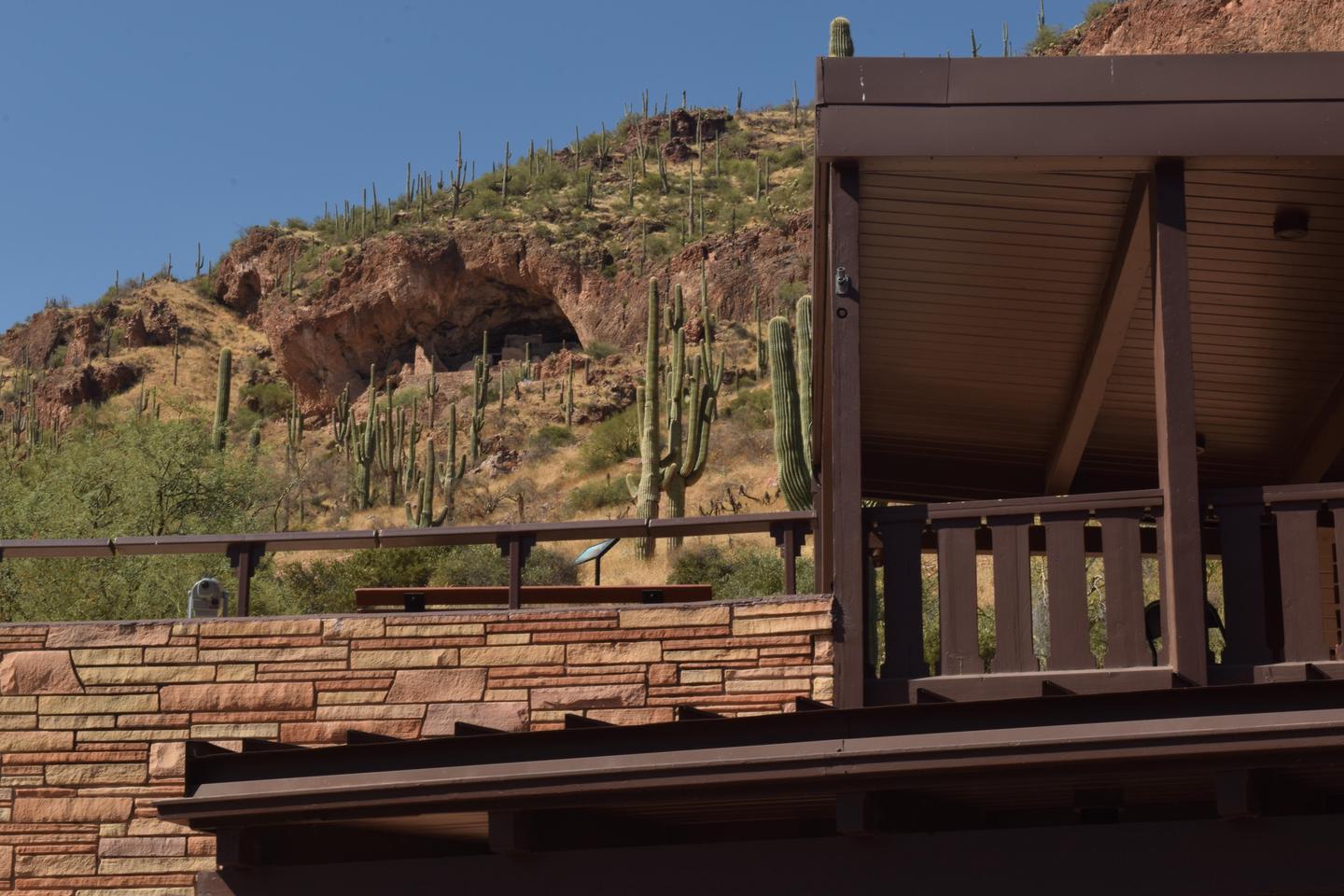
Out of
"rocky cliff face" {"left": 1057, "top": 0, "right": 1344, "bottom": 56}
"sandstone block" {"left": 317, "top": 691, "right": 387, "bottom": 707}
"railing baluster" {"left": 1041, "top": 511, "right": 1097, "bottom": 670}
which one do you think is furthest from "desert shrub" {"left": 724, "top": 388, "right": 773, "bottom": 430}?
"railing baluster" {"left": 1041, "top": 511, "right": 1097, "bottom": 670}

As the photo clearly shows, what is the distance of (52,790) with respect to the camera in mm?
6949

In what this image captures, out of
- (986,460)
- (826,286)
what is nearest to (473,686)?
(826,286)

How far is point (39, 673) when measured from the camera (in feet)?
23.4

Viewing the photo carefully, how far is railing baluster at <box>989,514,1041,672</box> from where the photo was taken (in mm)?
5520

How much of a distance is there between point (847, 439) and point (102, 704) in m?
3.79

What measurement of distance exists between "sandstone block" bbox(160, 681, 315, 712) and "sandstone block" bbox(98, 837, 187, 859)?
1.95 ft

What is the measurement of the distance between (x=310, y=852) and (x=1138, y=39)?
45816 millimetres

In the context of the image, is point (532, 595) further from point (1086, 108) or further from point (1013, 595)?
point (1086, 108)

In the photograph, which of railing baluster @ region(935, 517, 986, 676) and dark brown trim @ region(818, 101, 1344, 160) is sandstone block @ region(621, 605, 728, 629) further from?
dark brown trim @ region(818, 101, 1344, 160)

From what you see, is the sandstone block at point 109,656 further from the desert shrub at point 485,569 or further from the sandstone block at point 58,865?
the desert shrub at point 485,569

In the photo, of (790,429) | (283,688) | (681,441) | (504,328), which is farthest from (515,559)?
(504,328)

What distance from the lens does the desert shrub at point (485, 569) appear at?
27078mm

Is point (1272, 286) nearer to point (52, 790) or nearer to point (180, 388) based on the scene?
point (52, 790)

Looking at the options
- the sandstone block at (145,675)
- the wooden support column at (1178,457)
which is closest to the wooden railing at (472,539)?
the sandstone block at (145,675)
